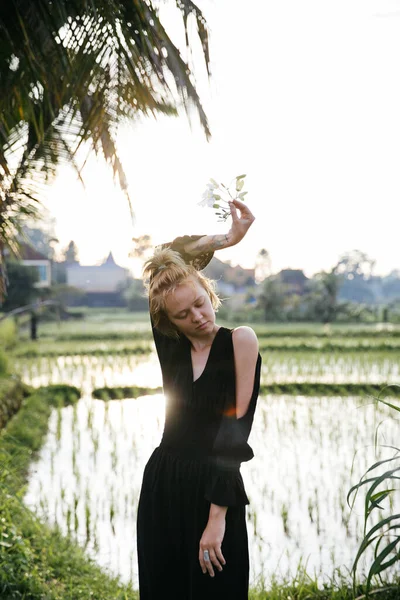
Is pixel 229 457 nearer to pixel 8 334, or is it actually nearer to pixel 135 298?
pixel 8 334

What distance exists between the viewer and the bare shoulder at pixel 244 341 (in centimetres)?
164

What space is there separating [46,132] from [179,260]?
2817mm

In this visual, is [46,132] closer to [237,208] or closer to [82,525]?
[82,525]

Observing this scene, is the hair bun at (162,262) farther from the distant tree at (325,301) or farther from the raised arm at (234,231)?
the distant tree at (325,301)

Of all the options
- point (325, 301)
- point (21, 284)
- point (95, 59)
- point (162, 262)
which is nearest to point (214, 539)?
point (162, 262)

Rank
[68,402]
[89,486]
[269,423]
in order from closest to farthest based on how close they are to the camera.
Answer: [89,486] < [269,423] < [68,402]

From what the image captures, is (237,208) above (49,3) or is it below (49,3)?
below

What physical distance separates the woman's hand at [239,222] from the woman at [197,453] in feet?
0.06

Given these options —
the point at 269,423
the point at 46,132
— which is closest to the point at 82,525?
the point at 46,132

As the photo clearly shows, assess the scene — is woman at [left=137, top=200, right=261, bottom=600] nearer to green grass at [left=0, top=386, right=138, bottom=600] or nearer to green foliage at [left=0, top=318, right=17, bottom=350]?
green grass at [left=0, top=386, right=138, bottom=600]

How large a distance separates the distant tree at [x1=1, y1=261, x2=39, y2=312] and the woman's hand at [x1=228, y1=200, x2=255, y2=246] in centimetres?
2012

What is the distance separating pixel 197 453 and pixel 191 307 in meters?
0.36

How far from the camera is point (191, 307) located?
5.39 ft

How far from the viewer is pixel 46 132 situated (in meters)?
4.23
